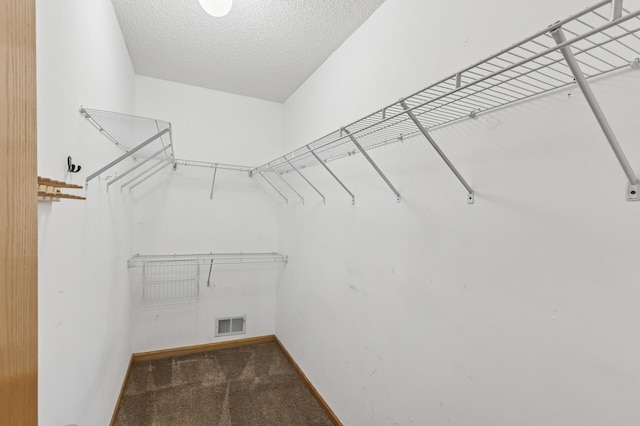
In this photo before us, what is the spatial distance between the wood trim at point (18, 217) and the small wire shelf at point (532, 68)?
2.65 ft

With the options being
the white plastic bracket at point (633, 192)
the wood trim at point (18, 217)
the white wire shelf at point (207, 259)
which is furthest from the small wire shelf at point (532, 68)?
the white wire shelf at point (207, 259)

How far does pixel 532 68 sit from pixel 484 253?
2.07 feet

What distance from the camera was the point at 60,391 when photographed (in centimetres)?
102

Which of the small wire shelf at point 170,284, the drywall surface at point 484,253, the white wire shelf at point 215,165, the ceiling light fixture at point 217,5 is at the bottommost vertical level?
the small wire shelf at point 170,284

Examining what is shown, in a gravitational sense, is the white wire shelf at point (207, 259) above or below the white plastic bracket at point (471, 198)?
below

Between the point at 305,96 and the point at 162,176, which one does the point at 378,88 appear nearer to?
the point at 305,96

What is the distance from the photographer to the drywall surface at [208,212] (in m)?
2.75

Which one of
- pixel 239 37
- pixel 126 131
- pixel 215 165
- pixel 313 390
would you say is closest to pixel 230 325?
pixel 313 390

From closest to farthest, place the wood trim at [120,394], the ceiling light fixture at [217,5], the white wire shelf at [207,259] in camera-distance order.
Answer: the ceiling light fixture at [217,5] < the wood trim at [120,394] < the white wire shelf at [207,259]

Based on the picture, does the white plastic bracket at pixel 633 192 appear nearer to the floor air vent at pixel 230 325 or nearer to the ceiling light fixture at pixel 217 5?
the ceiling light fixture at pixel 217 5

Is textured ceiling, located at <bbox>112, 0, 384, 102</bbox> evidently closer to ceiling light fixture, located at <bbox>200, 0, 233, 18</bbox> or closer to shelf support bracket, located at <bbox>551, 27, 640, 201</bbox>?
ceiling light fixture, located at <bbox>200, 0, 233, 18</bbox>

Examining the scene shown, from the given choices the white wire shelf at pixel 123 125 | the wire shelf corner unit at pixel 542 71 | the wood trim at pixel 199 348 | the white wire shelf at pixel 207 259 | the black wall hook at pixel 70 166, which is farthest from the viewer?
the wood trim at pixel 199 348

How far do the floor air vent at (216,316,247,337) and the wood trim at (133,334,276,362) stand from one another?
3.5 inches

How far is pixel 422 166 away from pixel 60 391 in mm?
1666
